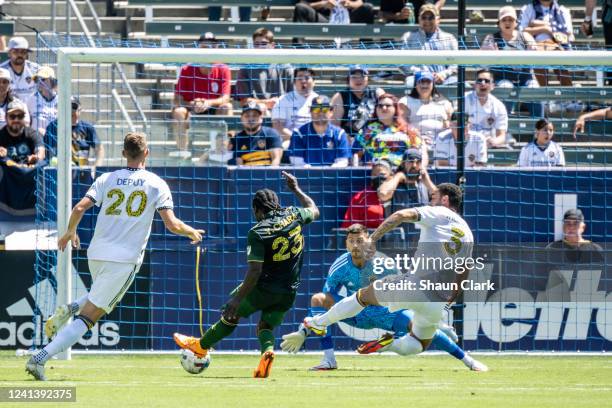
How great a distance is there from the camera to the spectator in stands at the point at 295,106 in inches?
610

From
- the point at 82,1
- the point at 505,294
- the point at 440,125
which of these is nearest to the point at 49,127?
the point at 440,125

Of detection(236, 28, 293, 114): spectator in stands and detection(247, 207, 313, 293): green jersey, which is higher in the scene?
detection(236, 28, 293, 114): spectator in stands

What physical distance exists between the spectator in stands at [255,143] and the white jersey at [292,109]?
23.3 inches

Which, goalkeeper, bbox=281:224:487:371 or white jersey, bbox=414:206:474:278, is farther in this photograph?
goalkeeper, bbox=281:224:487:371

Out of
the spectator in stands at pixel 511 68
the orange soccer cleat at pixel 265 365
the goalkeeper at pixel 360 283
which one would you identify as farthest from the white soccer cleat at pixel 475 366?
the spectator in stands at pixel 511 68

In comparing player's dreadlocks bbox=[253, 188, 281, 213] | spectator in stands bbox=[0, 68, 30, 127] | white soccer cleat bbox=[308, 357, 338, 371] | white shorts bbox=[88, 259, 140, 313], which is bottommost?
white soccer cleat bbox=[308, 357, 338, 371]

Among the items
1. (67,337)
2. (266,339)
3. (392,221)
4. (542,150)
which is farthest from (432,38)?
(67,337)

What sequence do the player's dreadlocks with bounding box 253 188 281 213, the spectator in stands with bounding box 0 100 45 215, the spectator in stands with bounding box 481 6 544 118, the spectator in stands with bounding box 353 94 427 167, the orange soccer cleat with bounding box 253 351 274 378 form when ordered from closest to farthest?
the orange soccer cleat with bounding box 253 351 274 378 < the player's dreadlocks with bounding box 253 188 281 213 < the spectator in stands with bounding box 0 100 45 215 < the spectator in stands with bounding box 353 94 427 167 < the spectator in stands with bounding box 481 6 544 118

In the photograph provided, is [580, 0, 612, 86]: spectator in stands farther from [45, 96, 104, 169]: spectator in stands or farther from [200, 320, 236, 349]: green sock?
[200, 320, 236, 349]: green sock

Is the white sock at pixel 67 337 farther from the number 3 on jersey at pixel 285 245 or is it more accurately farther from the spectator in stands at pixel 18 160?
the spectator in stands at pixel 18 160

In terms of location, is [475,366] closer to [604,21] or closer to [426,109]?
[426,109]

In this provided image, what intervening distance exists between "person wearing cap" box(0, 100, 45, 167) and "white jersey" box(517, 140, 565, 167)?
20.0ft

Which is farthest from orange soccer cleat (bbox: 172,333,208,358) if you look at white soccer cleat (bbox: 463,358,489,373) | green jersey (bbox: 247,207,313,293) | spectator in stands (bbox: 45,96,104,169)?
spectator in stands (bbox: 45,96,104,169)

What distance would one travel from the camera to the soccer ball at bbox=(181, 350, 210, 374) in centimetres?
1096
